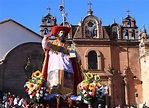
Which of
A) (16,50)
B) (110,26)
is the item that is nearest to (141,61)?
(110,26)

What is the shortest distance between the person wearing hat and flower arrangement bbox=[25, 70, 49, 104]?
0.46 meters

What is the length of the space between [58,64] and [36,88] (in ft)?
4.06

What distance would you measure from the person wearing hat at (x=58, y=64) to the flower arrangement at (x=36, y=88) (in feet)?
1.50

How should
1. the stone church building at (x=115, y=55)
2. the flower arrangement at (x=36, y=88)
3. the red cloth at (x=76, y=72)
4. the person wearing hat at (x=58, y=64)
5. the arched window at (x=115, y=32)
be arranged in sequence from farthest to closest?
the arched window at (x=115, y=32) < the stone church building at (x=115, y=55) < the red cloth at (x=76, y=72) < the person wearing hat at (x=58, y=64) < the flower arrangement at (x=36, y=88)

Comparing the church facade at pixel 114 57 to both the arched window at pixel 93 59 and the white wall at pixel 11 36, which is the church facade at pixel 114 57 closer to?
the arched window at pixel 93 59

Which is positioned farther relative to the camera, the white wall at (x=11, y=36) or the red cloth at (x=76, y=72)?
the white wall at (x=11, y=36)

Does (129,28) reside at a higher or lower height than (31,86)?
higher

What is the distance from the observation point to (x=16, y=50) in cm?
2303

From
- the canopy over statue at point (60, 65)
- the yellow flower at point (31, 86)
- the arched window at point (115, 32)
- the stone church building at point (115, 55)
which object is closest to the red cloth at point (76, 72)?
the canopy over statue at point (60, 65)

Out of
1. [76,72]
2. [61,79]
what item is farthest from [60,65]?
[76,72]

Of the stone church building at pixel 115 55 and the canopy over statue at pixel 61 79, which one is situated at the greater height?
the stone church building at pixel 115 55

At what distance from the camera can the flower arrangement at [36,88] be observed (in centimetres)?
826

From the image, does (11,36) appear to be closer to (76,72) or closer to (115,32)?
(115,32)

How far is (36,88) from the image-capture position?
27.3 feet
